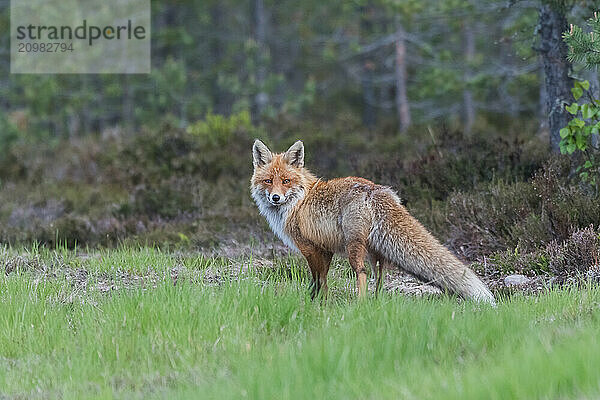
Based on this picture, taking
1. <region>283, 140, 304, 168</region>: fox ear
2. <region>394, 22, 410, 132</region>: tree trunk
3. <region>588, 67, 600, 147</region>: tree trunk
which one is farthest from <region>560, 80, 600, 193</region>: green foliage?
<region>394, 22, 410, 132</region>: tree trunk

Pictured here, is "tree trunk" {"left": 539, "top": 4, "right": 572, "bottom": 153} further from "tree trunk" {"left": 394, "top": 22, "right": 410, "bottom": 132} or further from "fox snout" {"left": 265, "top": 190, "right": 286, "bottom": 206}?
"tree trunk" {"left": 394, "top": 22, "right": 410, "bottom": 132}

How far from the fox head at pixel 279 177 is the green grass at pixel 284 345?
0.89 metres

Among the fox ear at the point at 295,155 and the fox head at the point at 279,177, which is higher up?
the fox ear at the point at 295,155

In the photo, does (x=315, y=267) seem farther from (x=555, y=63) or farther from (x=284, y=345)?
(x=555, y=63)

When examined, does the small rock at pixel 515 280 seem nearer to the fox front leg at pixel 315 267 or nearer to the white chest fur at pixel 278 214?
the fox front leg at pixel 315 267

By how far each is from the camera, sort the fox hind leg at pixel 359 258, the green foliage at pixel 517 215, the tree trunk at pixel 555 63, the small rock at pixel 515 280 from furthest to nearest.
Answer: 1. the tree trunk at pixel 555 63
2. the green foliage at pixel 517 215
3. the small rock at pixel 515 280
4. the fox hind leg at pixel 359 258

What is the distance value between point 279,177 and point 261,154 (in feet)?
1.41

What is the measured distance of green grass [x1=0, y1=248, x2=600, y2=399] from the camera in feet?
12.6

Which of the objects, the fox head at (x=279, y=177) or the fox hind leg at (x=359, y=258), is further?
the fox head at (x=279, y=177)

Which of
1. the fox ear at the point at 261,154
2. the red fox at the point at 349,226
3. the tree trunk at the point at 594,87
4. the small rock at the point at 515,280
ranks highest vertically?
the tree trunk at the point at 594,87

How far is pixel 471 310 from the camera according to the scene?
524cm

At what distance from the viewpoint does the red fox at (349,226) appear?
5.71 metres

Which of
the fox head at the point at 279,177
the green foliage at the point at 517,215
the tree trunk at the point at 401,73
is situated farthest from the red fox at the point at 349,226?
the tree trunk at the point at 401,73

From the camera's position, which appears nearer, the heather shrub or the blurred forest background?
the heather shrub
